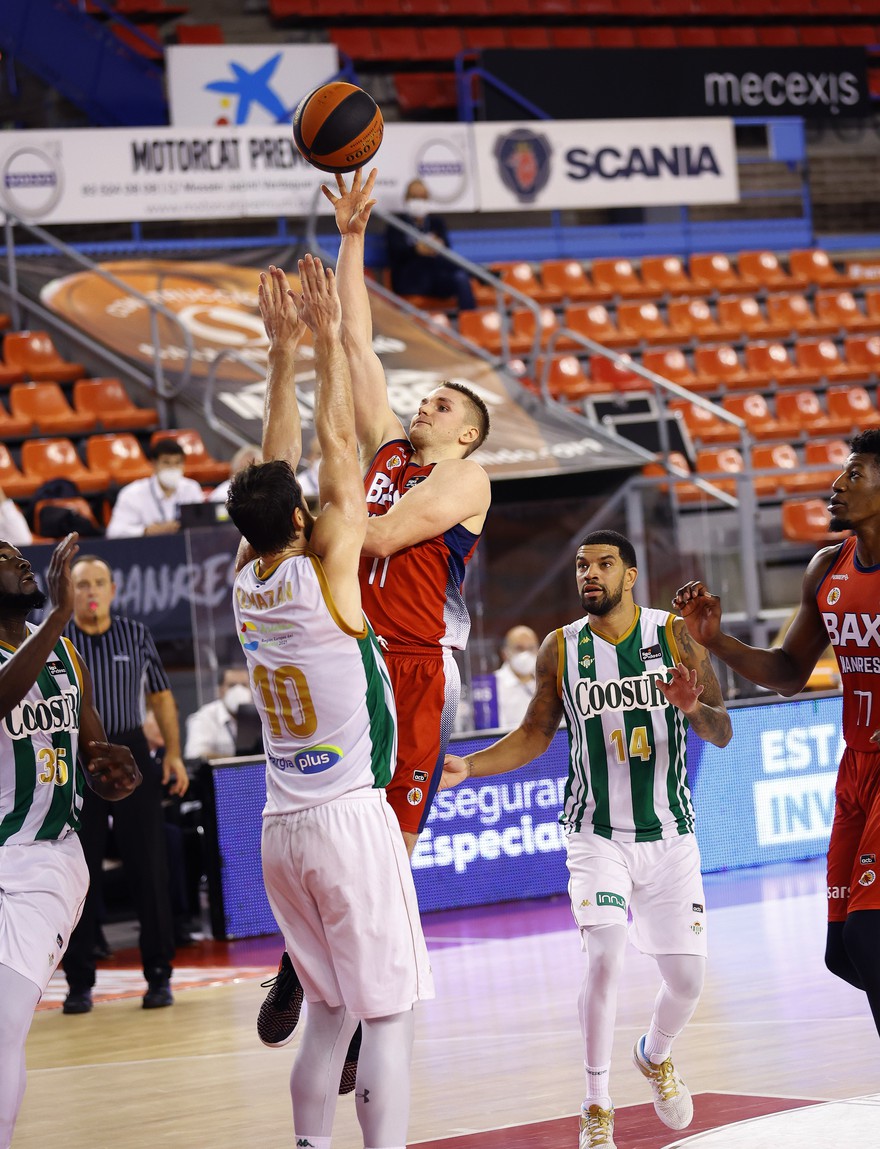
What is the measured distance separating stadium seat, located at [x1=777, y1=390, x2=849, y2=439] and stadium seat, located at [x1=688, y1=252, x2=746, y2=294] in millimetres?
1938

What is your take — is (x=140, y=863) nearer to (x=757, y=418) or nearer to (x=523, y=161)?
(x=757, y=418)

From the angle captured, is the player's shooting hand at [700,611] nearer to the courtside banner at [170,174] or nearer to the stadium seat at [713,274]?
the courtside banner at [170,174]

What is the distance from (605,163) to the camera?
1934 centimetres

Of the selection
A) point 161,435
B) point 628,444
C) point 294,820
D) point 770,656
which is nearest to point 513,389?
point 628,444

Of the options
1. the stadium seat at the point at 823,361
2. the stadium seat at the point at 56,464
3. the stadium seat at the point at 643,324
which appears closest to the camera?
the stadium seat at the point at 56,464

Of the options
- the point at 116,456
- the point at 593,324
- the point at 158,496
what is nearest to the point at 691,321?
the point at 593,324

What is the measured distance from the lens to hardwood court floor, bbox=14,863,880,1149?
5812mm

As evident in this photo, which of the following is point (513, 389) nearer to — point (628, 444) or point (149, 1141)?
point (628, 444)

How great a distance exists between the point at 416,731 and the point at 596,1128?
131cm

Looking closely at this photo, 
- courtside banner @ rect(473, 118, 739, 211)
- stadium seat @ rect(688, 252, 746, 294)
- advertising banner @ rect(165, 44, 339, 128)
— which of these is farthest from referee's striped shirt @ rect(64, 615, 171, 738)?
stadium seat @ rect(688, 252, 746, 294)

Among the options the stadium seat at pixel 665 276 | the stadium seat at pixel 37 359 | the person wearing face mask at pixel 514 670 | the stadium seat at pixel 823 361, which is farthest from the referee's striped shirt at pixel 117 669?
the stadium seat at pixel 823 361

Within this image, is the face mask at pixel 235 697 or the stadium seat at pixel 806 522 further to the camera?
the stadium seat at pixel 806 522

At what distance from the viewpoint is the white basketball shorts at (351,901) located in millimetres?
4375

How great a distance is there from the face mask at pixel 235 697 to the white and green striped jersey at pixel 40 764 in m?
5.32
